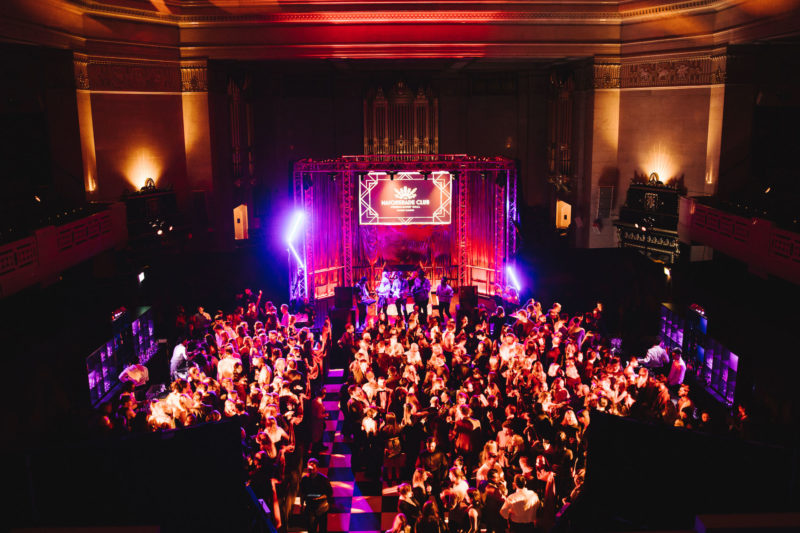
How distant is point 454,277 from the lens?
2103 cm

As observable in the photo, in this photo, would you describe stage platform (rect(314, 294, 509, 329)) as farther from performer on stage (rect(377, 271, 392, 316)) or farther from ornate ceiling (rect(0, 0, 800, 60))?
ornate ceiling (rect(0, 0, 800, 60))

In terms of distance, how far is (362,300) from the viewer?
59.3ft

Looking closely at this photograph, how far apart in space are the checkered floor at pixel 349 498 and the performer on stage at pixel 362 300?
5.48m

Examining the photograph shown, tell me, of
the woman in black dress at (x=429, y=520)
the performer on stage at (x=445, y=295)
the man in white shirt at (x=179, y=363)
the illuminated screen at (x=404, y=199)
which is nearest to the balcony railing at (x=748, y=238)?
the performer on stage at (x=445, y=295)

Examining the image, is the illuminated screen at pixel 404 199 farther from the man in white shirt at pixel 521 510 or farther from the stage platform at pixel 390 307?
the man in white shirt at pixel 521 510

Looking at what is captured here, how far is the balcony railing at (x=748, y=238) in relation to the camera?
1224 centimetres

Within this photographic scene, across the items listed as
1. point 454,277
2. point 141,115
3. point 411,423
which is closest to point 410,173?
point 454,277

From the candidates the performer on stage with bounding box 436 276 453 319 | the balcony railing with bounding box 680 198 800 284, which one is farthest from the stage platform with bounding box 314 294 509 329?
the balcony railing with bounding box 680 198 800 284

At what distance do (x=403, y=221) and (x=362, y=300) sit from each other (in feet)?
9.46

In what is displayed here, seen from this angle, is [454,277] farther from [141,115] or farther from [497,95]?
[141,115]

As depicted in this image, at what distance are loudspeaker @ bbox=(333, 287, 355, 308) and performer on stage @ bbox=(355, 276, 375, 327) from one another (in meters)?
0.25

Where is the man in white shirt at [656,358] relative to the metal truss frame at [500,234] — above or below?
below

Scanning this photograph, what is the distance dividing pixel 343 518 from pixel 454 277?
41.1 feet

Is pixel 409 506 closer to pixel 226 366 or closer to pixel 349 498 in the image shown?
pixel 349 498
